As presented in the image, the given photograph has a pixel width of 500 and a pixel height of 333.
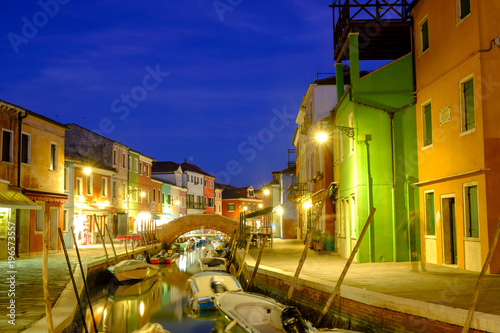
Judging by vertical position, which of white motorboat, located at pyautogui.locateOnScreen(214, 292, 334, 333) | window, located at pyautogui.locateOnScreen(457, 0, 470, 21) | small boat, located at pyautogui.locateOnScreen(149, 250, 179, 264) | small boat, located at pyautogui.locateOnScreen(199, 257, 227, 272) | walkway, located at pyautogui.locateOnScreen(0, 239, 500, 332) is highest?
window, located at pyautogui.locateOnScreen(457, 0, 470, 21)

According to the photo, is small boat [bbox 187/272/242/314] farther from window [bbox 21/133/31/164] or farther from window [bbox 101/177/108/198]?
window [bbox 101/177/108/198]

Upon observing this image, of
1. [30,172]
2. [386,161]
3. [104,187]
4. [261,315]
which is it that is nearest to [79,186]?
[104,187]

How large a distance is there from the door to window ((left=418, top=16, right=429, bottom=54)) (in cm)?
1885

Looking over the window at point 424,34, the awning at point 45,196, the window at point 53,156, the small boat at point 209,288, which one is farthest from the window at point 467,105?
the window at point 53,156

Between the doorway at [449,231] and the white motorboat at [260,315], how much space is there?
18.0ft

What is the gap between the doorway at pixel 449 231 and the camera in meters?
14.2

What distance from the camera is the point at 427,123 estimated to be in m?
15.7

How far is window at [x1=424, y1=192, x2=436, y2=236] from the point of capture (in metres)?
15.2

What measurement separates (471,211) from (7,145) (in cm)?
1787

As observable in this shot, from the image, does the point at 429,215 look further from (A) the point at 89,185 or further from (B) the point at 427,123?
(A) the point at 89,185

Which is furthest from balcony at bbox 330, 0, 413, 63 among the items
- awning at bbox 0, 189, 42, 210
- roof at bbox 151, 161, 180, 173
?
roof at bbox 151, 161, 180, 173

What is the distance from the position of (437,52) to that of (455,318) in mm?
9301

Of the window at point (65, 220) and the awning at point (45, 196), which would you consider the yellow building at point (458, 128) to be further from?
the window at point (65, 220)

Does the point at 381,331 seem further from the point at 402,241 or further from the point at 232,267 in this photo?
the point at 232,267
